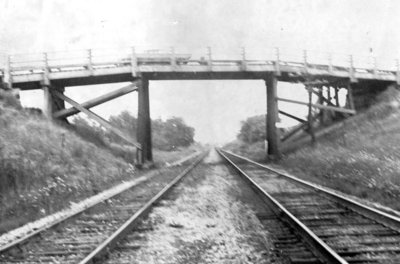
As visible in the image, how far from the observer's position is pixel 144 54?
19.8 m

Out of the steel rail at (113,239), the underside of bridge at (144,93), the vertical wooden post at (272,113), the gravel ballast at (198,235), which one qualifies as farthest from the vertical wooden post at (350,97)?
the steel rail at (113,239)

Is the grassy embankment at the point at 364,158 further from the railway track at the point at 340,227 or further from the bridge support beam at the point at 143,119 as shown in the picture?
the bridge support beam at the point at 143,119

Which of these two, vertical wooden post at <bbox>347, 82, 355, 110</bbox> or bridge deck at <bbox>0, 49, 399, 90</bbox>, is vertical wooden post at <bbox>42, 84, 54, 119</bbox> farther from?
vertical wooden post at <bbox>347, 82, 355, 110</bbox>

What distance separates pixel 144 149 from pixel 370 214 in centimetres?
1358

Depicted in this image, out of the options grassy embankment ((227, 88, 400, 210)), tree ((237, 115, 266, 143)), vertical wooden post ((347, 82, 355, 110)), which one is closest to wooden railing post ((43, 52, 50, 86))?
grassy embankment ((227, 88, 400, 210))

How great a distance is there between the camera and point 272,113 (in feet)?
71.0

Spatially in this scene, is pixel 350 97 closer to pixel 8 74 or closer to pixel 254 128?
pixel 8 74

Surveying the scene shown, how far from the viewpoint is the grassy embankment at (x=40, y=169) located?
28.0 feet

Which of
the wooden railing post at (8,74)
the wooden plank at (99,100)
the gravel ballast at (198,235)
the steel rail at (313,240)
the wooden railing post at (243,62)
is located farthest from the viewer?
the wooden railing post at (243,62)

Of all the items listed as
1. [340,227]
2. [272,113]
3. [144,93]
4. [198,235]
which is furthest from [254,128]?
[198,235]

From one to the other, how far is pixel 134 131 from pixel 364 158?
28.3m

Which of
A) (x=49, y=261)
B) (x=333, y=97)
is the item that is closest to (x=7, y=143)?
(x=49, y=261)

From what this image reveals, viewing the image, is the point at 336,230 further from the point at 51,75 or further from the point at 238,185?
the point at 51,75

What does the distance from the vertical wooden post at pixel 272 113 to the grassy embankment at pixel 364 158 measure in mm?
883
